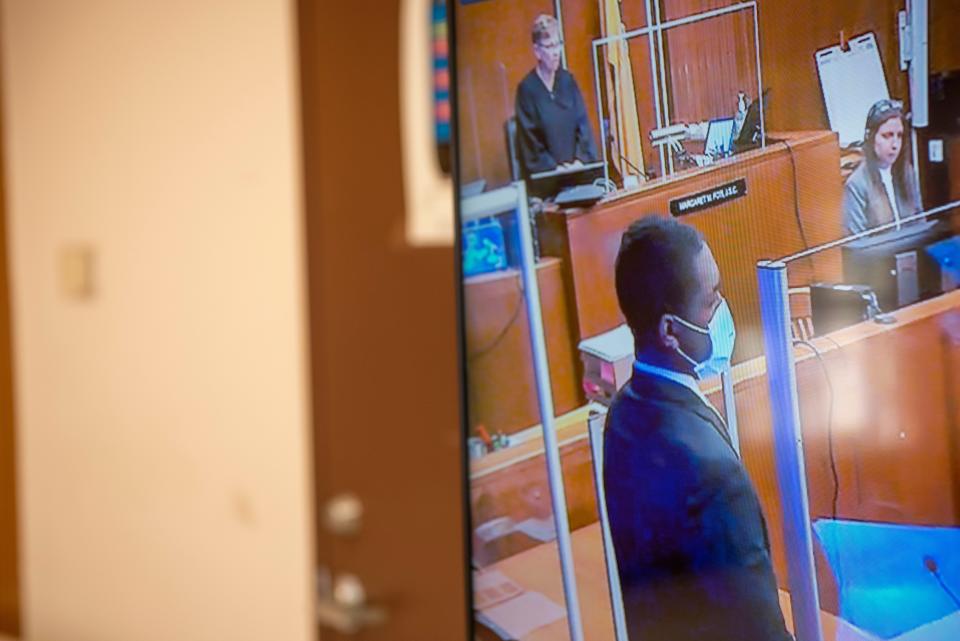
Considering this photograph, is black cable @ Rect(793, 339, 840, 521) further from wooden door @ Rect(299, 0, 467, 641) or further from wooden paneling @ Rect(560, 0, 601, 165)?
wooden door @ Rect(299, 0, 467, 641)

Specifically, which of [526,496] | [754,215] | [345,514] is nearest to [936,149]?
[754,215]

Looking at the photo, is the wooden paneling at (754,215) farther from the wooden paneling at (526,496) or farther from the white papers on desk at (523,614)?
the white papers on desk at (523,614)

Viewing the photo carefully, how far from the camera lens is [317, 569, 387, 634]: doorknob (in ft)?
4.43

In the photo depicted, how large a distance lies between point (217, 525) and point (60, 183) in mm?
872

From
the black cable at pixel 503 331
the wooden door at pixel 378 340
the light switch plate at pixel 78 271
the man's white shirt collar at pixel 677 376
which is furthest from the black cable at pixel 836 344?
the light switch plate at pixel 78 271

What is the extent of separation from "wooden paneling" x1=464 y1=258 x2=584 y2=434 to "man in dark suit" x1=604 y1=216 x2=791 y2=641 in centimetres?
7

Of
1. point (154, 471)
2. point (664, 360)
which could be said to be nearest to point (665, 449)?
point (664, 360)

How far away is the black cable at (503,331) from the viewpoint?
97cm

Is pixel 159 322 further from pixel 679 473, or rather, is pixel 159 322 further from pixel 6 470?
pixel 679 473

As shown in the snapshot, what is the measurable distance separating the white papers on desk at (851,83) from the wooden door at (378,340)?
587 millimetres

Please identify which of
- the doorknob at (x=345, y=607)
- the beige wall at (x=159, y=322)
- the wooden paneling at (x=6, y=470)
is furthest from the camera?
the wooden paneling at (x=6, y=470)

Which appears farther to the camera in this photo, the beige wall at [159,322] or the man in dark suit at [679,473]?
the beige wall at [159,322]

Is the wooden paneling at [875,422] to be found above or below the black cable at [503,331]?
below

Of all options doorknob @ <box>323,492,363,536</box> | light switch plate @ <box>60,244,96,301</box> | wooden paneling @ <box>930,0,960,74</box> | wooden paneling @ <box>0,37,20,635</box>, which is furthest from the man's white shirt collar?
wooden paneling @ <box>0,37,20,635</box>
